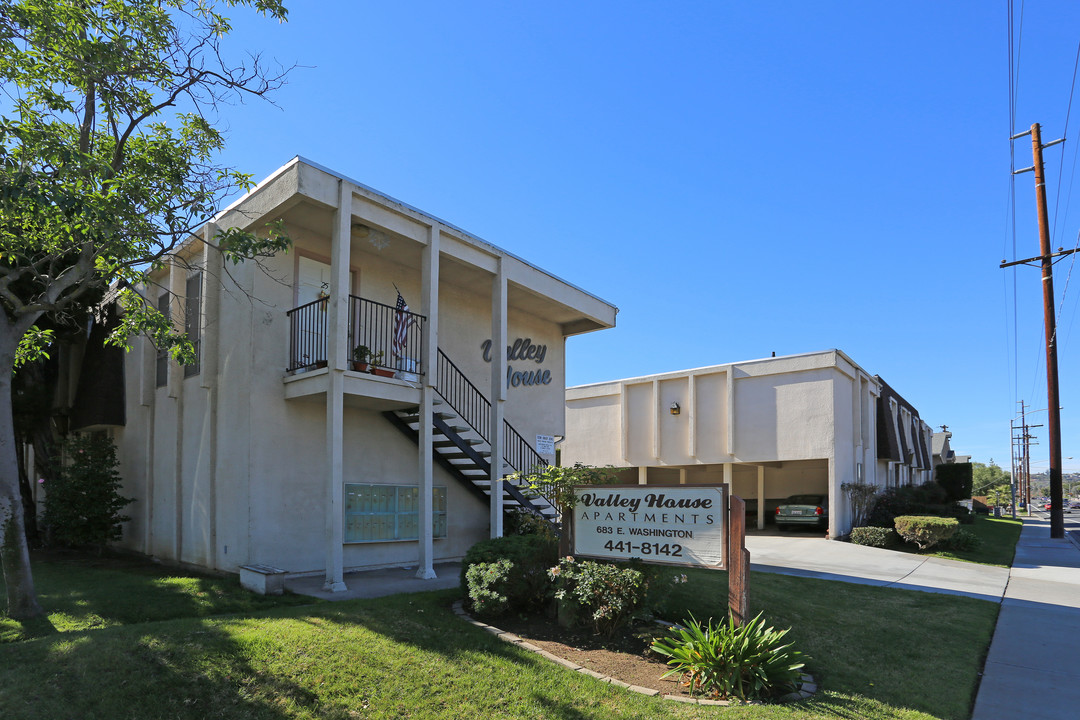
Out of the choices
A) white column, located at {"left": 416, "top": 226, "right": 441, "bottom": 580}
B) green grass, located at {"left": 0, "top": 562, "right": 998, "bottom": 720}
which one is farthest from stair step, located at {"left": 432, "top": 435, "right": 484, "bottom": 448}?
green grass, located at {"left": 0, "top": 562, "right": 998, "bottom": 720}

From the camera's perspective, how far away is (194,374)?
39.1 feet

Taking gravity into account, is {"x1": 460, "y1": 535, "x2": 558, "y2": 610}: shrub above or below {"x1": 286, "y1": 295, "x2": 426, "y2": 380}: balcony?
below

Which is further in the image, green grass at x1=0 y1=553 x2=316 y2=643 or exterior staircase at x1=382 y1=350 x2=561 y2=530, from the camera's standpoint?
exterior staircase at x1=382 y1=350 x2=561 y2=530

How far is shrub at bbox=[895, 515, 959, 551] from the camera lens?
17.1 metres

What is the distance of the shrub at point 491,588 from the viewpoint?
7.37 m

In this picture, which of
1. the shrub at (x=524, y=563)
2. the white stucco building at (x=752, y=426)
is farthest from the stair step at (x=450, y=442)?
the white stucco building at (x=752, y=426)

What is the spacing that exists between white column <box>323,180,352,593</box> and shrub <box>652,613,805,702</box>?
5.11 meters

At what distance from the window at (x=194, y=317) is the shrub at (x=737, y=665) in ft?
31.1

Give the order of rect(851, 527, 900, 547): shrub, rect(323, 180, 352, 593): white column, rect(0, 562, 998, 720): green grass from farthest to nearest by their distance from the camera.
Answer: rect(851, 527, 900, 547): shrub < rect(323, 180, 352, 593): white column < rect(0, 562, 998, 720): green grass

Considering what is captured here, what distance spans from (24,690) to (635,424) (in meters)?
21.8

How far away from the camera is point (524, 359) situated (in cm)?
1527

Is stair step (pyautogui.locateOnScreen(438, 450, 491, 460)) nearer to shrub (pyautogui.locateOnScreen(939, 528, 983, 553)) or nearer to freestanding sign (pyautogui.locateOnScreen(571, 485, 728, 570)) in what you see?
freestanding sign (pyautogui.locateOnScreen(571, 485, 728, 570))

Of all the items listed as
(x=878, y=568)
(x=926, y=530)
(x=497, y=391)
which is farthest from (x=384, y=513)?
(x=926, y=530)

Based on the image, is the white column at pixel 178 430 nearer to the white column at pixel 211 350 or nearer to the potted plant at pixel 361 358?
the white column at pixel 211 350
